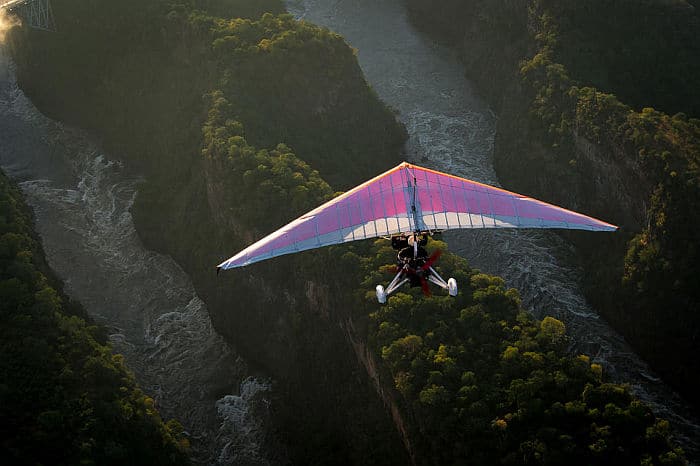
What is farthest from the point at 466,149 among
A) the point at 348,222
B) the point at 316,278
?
the point at 348,222

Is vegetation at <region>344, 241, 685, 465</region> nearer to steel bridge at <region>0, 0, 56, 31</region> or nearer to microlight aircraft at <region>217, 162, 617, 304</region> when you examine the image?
microlight aircraft at <region>217, 162, 617, 304</region>

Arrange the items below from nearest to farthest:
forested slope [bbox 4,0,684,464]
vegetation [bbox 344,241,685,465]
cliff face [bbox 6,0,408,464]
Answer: vegetation [bbox 344,241,685,465] → forested slope [bbox 4,0,684,464] → cliff face [bbox 6,0,408,464]

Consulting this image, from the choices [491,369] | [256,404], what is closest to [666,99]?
[491,369]

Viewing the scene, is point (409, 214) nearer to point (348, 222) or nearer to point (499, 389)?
point (348, 222)

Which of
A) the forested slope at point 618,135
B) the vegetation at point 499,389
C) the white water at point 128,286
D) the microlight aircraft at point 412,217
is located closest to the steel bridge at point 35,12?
the white water at point 128,286

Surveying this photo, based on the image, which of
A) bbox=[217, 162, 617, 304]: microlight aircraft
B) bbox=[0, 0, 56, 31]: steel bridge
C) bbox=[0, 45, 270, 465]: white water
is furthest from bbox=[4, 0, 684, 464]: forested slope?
bbox=[217, 162, 617, 304]: microlight aircraft

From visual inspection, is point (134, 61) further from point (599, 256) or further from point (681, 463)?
point (681, 463)

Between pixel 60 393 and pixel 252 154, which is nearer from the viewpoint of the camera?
pixel 60 393
